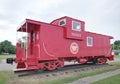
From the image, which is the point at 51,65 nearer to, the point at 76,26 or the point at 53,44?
the point at 53,44

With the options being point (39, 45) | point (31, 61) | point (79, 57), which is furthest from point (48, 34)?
point (79, 57)

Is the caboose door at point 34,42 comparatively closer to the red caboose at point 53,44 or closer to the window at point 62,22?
the red caboose at point 53,44

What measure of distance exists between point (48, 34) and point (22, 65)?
282 centimetres

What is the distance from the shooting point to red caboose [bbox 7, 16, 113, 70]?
35.8ft

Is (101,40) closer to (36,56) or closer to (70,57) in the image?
(70,57)

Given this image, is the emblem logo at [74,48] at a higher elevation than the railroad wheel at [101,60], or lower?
higher

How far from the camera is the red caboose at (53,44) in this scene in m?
10.9

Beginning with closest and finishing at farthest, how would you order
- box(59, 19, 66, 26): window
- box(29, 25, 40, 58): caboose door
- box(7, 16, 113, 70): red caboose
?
1. box(7, 16, 113, 70): red caboose
2. box(29, 25, 40, 58): caboose door
3. box(59, 19, 66, 26): window

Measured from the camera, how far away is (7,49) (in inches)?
3265

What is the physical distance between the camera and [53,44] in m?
11.7

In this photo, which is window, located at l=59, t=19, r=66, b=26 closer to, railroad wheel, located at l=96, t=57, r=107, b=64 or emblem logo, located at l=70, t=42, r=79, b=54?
emblem logo, located at l=70, t=42, r=79, b=54

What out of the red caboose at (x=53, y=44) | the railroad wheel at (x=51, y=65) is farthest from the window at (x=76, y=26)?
the railroad wheel at (x=51, y=65)

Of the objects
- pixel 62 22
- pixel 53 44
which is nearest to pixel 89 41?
pixel 62 22

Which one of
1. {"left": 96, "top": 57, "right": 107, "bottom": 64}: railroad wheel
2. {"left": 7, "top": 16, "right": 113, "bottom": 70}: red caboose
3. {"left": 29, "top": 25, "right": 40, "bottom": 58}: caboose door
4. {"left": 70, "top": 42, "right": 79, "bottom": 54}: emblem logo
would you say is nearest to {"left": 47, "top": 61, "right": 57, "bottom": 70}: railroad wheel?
{"left": 7, "top": 16, "right": 113, "bottom": 70}: red caboose
